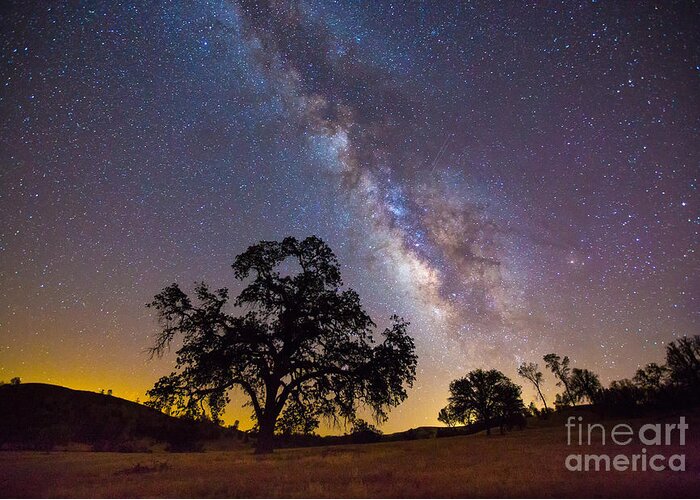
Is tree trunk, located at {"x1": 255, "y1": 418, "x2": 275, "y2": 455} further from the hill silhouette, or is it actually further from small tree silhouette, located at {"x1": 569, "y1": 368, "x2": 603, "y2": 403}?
small tree silhouette, located at {"x1": 569, "y1": 368, "x2": 603, "y2": 403}

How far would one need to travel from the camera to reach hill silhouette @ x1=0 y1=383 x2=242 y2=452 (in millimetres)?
40344

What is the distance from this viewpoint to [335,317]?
22016 mm

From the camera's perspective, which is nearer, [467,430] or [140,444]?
[140,444]

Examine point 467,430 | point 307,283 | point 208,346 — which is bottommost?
point 467,430

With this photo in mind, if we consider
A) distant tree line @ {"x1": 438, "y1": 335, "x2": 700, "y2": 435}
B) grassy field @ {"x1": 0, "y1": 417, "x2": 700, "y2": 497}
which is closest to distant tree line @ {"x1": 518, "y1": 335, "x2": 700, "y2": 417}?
distant tree line @ {"x1": 438, "y1": 335, "x2": 700, "y2": 435}

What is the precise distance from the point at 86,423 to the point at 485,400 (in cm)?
5069

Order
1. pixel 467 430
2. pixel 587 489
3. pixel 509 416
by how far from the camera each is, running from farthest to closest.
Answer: pixel 467 430
pixel 509 416
pixel 587 489

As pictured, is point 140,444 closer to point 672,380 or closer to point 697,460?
point 697,460

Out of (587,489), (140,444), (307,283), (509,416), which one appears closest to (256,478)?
(587,489)

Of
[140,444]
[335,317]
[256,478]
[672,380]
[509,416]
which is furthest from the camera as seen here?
[672,380]

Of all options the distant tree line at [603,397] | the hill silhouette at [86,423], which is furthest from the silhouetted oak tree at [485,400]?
the hill silhouette at [86,423]

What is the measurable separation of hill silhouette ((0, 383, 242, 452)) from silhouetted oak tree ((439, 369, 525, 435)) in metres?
31.8

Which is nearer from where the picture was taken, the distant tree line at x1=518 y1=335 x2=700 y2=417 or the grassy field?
the grassy field

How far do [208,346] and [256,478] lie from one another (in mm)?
11668
